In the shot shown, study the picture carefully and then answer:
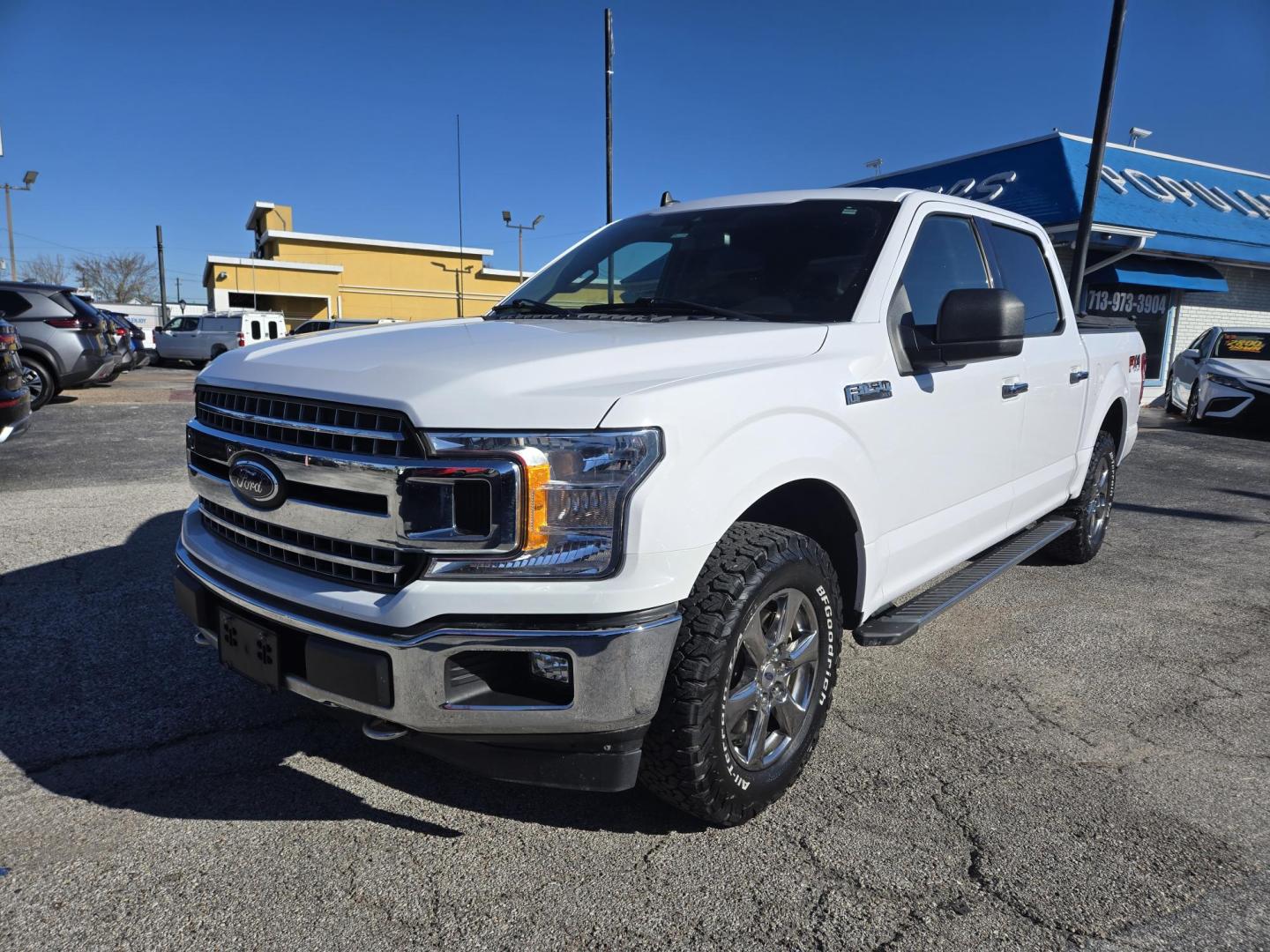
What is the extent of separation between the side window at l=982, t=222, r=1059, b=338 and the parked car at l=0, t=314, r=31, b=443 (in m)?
6.65

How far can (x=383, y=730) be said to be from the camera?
223 centimetres

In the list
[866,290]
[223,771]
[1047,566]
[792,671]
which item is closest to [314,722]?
[223,771]

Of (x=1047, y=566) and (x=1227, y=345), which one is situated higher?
(x=1227, y=345)

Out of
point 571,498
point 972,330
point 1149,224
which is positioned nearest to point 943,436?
point 972,330

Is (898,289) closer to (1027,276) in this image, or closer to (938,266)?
(938,266)

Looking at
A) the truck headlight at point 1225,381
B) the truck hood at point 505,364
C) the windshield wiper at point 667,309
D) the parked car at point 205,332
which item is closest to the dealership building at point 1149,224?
the truck headlight at point 1225,381

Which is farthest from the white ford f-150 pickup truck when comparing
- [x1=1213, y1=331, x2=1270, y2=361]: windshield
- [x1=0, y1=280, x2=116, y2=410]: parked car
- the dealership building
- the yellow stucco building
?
the yellow stucco building

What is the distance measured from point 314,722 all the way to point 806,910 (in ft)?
6.07

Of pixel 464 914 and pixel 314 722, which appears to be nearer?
pixel 464 914

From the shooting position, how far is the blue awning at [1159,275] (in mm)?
16234

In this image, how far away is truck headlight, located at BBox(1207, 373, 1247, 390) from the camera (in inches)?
488

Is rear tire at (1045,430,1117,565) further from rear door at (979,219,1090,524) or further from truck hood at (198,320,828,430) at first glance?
truck hood at (198,320,828,430)

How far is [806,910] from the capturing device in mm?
2195

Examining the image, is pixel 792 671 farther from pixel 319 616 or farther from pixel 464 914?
pixel 319 616
